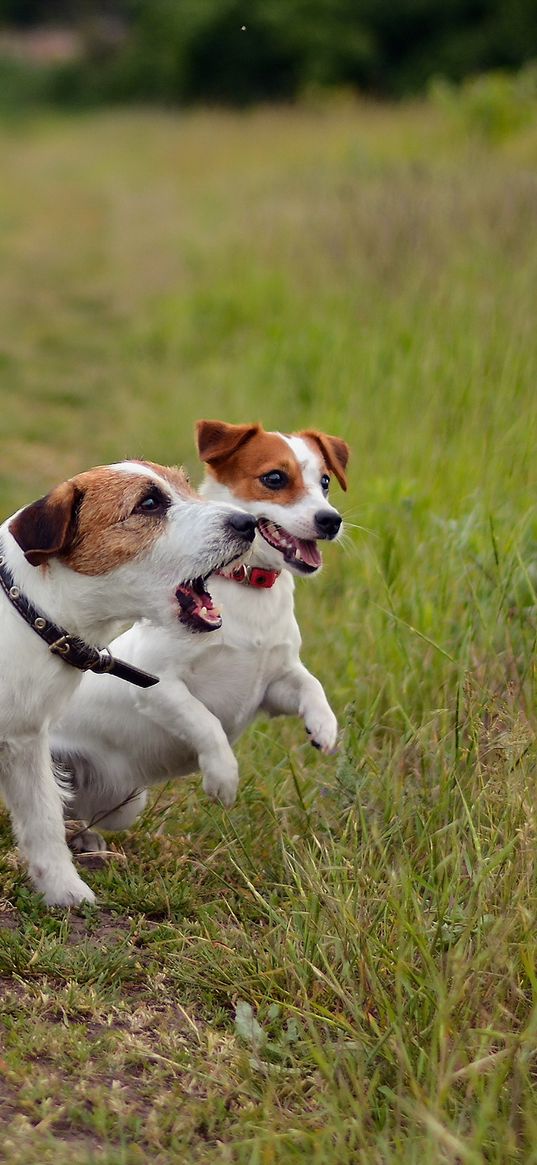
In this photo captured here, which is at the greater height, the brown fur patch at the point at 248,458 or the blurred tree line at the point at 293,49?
the brown fur patch at the point at 248,458

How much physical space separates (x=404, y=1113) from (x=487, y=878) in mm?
556

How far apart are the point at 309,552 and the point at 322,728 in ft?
1.60

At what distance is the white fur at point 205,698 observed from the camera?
3.46 m

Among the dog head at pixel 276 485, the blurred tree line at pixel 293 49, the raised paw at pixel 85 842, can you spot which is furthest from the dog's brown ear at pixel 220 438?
the blurred tree line at pixel 293 49

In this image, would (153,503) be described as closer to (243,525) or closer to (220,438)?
(243,525)

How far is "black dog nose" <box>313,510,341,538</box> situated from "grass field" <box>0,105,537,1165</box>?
1.23 ft

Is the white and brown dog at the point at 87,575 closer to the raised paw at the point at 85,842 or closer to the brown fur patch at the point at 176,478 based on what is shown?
the brown fur patch at the point at 176,478

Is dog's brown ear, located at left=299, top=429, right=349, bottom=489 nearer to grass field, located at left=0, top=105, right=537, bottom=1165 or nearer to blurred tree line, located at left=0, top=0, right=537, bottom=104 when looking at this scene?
grass field, located at left=0, top=105, right=537, bottom=1165

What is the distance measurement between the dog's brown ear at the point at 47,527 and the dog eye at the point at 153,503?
0.16 metres

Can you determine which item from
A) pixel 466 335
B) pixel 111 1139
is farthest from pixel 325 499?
pixel 466 335

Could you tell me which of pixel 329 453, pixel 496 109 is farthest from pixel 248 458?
pixel 496 109

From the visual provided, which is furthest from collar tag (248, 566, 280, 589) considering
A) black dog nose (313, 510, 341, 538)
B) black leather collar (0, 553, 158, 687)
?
black leather collar (0, 553, 158, 687)

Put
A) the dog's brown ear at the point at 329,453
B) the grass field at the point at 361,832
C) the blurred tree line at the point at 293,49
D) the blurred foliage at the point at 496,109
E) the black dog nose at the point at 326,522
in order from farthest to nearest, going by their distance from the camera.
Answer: the blurred tree line at the point at 293,49 → the blurred foliage at the point at 496,109 → the dog's brown ear at the point at 329,453 → the black dog nose at the point at 326,522 → the grass field at the point at 361,832

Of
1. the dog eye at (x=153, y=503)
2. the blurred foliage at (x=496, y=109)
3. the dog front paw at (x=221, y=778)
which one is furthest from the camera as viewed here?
the blurred foliage at (x=496, y=109)
